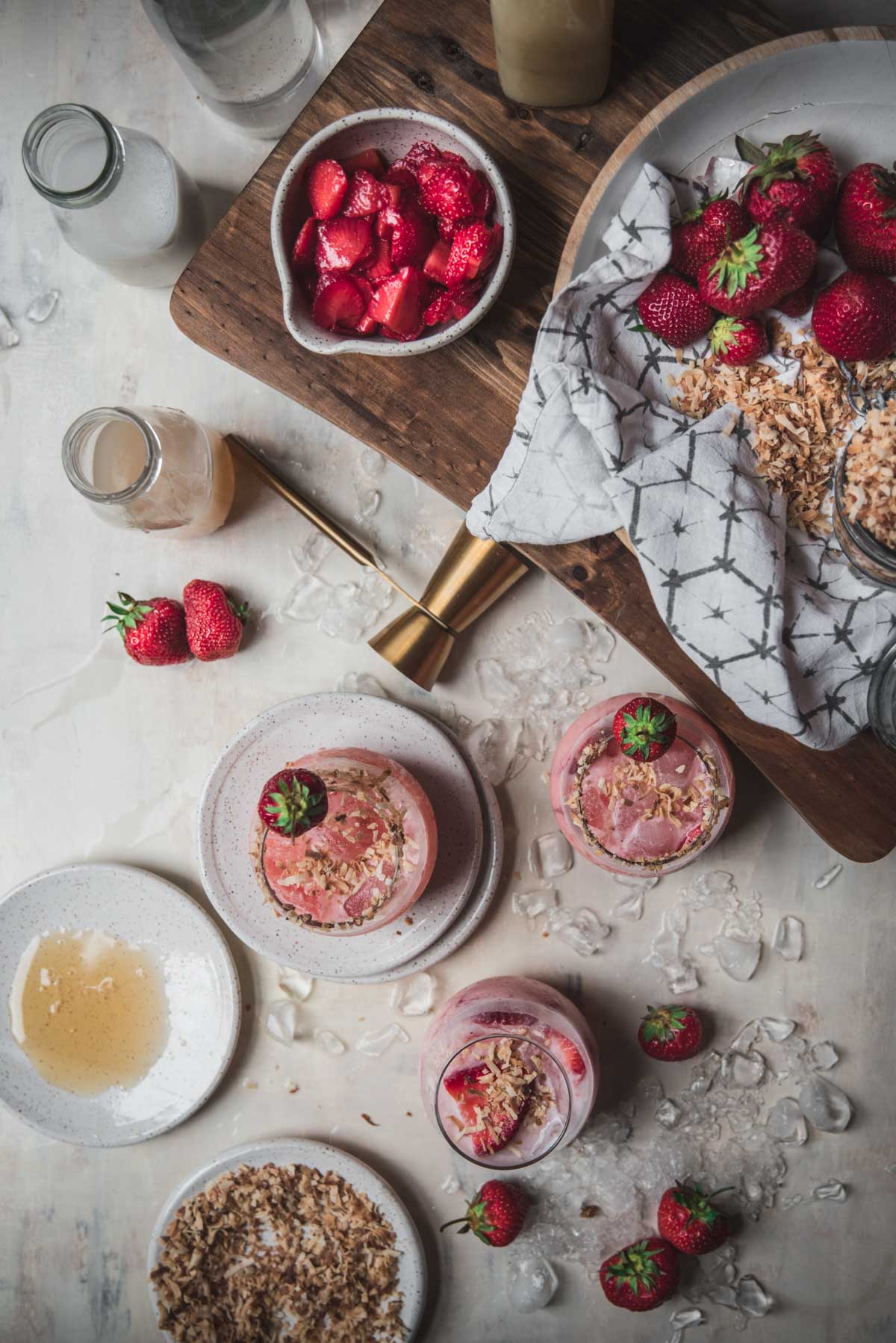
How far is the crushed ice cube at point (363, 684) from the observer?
1.40 meters

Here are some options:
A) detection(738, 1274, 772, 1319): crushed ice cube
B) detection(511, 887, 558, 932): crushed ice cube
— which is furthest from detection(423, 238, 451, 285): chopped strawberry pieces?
detection(738, 1274, 772, 1319): crushed ice cube

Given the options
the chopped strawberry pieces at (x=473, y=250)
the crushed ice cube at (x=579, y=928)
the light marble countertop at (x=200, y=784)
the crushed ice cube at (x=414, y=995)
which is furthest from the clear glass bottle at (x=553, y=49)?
the crushed ice cube at (x=414, y=995)

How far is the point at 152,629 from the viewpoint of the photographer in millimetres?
1364

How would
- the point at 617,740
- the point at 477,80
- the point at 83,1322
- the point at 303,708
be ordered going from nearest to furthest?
the point at 477,80 < the point at 617,740 < the point at 303,708 < the point at 83,1322

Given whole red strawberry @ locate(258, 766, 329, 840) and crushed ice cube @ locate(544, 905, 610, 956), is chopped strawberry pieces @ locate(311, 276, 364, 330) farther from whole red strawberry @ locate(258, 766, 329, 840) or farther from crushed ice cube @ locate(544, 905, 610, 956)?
crushed ice cube @ locate(544, 905, 610, 956)

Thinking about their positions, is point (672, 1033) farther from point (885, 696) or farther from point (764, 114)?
point (764, 114)

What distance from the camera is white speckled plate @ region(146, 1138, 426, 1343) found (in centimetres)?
138

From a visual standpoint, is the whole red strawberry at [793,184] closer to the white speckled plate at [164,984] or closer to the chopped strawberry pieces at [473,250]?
the chopped strawberry pieces at [473,250]

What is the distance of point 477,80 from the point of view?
112 cm

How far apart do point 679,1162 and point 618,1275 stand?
17 centimetres

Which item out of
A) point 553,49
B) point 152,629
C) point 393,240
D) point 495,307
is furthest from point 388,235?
point 152,629

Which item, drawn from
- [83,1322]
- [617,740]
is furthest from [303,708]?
[83,1322]

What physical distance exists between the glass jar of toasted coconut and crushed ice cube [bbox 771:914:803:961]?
0.60m

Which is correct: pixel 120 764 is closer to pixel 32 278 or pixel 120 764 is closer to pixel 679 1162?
pixel 32 278
